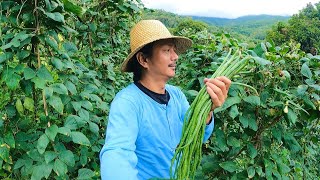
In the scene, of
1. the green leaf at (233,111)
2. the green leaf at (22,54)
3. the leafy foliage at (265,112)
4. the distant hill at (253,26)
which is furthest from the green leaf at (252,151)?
the distant hill at (253,26)

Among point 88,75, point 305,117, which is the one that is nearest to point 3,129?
point 88,75

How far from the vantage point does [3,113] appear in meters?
1.99

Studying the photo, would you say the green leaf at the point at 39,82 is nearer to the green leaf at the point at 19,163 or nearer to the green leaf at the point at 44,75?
the green leaf at the point at 44,75

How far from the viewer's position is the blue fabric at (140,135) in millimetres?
1258

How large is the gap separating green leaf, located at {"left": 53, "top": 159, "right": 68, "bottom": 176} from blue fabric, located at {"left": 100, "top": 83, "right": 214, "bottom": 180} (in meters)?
0.46

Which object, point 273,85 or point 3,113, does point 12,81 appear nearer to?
point 3,113

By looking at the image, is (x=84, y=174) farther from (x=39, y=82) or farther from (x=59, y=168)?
(x=39, y=82)

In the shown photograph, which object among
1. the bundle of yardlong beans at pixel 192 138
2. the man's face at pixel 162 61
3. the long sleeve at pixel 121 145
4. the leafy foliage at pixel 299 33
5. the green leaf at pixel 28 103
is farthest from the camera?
the leafy foliage at pixel 299 33

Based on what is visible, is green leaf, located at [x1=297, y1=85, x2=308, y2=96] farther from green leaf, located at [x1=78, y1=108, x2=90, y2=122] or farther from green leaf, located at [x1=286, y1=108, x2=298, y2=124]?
green leaf, located at [x1=78, y1=108, x2=90, y2=122]

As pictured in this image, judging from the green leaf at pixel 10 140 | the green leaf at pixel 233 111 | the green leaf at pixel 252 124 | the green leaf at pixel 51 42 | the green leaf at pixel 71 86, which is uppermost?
the green leaf at pixel 51 42

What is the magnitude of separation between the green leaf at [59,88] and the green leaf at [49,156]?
0.33 m

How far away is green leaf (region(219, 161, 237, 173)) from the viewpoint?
2.10 metres

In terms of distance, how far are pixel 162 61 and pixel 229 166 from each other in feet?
2.63

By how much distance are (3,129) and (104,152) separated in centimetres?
95
